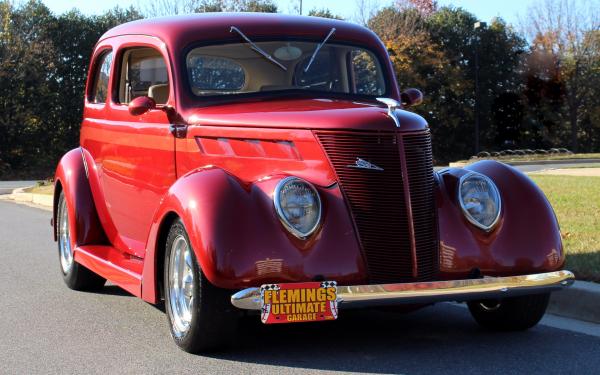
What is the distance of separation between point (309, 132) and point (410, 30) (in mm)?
38637

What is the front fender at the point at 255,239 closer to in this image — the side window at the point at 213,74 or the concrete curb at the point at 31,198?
the side window at the point at 213,74

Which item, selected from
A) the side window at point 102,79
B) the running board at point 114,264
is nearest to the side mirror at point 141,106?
the running board at point 114,264

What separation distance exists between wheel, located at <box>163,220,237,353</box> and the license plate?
385 mm

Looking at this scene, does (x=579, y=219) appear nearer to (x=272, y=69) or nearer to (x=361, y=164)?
(x=272, y=69)

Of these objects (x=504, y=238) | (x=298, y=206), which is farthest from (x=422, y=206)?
(x=298, y=206)

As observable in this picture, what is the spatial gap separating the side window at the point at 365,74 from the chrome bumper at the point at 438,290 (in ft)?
6.84

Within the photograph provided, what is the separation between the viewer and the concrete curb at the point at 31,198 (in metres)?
18.5

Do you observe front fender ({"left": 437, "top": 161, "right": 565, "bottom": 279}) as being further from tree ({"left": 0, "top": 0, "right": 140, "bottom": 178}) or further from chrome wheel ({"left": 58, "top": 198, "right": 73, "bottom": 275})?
tree ({"left": 0, "top": 0, "right": 140, "bottom": 178})

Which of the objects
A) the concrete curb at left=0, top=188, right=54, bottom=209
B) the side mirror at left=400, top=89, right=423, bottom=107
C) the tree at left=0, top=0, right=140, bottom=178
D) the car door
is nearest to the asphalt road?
the car door

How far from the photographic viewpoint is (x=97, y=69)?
26.5 feet

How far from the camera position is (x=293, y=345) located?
18.3 feet

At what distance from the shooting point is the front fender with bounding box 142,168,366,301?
4.88m

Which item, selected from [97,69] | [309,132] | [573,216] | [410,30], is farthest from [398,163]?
[410,30]

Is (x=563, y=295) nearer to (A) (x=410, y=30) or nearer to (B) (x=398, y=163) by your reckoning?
(B) (x=398, y=163)
